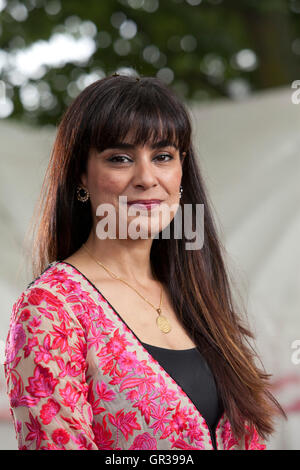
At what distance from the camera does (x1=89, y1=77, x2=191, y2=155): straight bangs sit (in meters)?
1.33

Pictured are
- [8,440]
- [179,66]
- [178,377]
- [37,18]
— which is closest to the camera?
[178,377]

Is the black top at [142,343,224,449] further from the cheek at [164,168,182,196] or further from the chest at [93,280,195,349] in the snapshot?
the cheek at [164,168,182,196]

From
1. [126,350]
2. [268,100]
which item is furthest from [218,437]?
[268,100]

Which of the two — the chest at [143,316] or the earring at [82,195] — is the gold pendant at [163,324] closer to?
the chest at [143,316]

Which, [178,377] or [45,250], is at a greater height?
[45,250]

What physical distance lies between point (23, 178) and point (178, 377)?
235 cm

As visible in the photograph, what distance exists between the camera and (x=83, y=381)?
4.01ft

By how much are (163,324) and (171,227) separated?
28 centimetres

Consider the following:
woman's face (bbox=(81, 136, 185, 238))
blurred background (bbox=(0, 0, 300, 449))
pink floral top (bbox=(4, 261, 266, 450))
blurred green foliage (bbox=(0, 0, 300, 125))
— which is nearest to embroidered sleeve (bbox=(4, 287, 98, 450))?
pink floral top (bbox=(4, 261, 266, 450))

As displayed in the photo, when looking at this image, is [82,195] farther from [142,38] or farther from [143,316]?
[142,38]

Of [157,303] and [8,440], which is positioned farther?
[8,440]

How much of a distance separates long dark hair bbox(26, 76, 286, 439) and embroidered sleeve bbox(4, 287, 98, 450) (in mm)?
299

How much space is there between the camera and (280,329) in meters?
2.73

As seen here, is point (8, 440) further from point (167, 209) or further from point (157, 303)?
point (167, 209)
